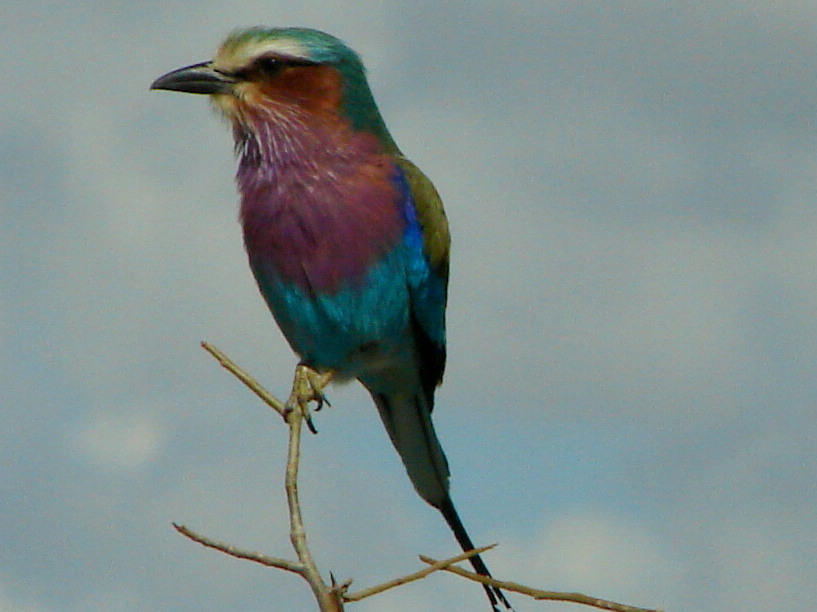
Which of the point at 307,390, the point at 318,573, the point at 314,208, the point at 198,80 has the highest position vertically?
the point at 198,80

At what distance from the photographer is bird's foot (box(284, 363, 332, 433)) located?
509 cm

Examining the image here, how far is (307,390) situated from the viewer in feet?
17.1

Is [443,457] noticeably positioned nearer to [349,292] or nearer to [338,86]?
[349,292]

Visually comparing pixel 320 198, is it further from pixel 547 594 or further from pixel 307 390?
pixel 547 594

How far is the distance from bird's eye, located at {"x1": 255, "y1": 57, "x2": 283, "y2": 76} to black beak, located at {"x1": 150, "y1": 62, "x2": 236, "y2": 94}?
0.40 feet

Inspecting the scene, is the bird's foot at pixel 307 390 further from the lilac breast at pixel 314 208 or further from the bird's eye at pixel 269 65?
the bird's eye at pixel 269 65

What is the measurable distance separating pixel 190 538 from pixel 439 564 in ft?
1.87

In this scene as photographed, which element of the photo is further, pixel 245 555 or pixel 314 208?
pixel 314 208

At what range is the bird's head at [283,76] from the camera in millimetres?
5402

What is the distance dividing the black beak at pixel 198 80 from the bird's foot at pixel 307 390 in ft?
3.75

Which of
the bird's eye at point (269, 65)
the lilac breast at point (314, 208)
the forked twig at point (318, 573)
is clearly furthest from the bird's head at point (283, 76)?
the forked twig at point (318, 573)

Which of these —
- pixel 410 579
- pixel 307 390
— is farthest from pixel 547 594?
pixel 307 390

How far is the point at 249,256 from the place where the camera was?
5480 mm

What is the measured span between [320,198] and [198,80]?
26.0 inches
